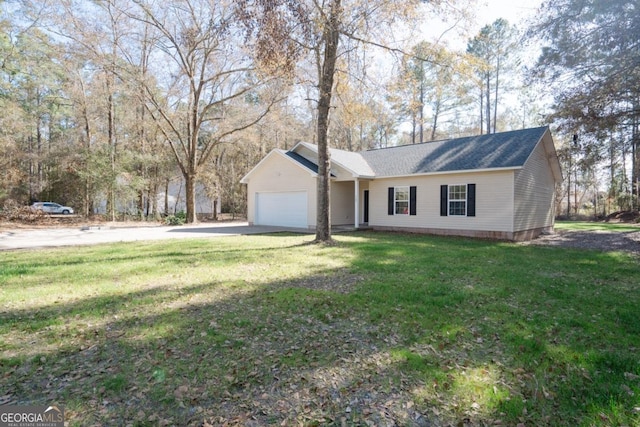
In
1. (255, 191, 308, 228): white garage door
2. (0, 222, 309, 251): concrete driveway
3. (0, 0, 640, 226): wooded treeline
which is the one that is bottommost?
(0, 222, 309, 251): concrete driveway

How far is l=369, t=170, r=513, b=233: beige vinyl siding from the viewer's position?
1321 centimetres

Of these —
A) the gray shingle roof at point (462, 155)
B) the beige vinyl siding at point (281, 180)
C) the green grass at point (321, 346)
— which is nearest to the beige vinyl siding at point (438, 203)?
the gray shingle roof at point (462, 155)

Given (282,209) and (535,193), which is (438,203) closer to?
(535,193)

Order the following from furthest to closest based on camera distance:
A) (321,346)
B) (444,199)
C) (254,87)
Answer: (254,87)
(444,199)
(321,346)

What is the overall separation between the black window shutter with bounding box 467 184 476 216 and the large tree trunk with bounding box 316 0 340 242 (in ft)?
20.8

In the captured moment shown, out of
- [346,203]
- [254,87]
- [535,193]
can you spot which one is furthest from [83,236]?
[535,193]

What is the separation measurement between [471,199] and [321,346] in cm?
1207

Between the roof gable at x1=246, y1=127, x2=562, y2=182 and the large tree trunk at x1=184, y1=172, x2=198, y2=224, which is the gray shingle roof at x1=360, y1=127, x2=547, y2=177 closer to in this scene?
the roof gable at x1=246, y1=127, x2=562, y2=182

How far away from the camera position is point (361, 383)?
3.08 meters

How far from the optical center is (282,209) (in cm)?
1916

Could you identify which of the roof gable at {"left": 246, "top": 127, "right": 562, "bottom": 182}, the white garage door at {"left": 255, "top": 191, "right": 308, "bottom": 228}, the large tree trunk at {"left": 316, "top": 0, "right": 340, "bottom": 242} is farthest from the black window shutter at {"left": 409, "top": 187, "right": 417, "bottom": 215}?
the large tree trunk at {"left": 316, "top": 0, "right": 340, "bottom": 242}

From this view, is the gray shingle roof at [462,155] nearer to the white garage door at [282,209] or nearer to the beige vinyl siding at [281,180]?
the beige vinyl siding at [281,180]

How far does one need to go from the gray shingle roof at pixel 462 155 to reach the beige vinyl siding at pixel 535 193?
23.2 inches

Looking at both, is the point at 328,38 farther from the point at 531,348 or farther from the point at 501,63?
the point at 501,63
